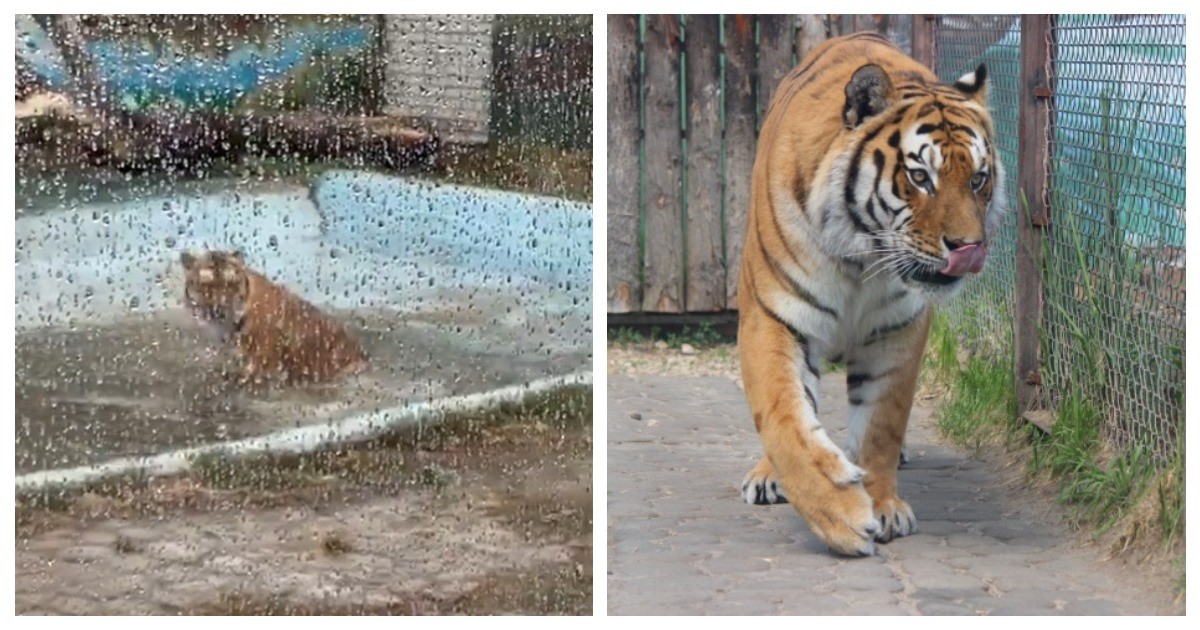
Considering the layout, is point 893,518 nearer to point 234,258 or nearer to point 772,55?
point 234,258

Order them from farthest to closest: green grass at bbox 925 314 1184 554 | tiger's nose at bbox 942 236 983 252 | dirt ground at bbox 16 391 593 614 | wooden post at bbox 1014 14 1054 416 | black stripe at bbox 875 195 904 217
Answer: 1. wooden post at bbox 1014 14 1054 416
2. black stripe at bbox 875 195 904 217
3. tiger's nose at bbox 942 236 983 252
4. green grass at bbox 925 314 1184 554
5. dirt ground at bbox 16 391 593 614

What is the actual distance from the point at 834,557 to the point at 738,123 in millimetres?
3862

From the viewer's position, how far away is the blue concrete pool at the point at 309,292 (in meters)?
3.60

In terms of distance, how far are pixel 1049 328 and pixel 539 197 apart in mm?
2515

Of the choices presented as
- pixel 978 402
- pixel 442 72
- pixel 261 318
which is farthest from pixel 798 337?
pixel 261 318

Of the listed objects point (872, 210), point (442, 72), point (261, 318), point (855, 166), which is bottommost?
point (261, 318)

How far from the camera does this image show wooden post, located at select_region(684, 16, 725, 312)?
26.2ft

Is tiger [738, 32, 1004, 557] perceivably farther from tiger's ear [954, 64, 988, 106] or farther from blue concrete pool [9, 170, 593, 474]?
blue concrete pool [9, 170, 593, 474]

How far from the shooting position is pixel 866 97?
15.2 feet

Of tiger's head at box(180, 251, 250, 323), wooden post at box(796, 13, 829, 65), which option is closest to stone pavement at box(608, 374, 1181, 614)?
tiger's head at box(180, 251, 250, 323)

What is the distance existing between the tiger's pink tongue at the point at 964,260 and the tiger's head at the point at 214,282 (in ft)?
6.22

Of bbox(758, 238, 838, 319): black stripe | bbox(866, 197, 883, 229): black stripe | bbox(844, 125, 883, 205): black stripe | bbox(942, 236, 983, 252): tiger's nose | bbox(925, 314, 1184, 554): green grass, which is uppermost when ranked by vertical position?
bbox(844, 125, 883, 205): black stripe

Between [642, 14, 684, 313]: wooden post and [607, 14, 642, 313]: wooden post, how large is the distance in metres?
0.06

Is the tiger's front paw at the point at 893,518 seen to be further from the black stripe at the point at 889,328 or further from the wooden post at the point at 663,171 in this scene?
the wooden post at the point at 663,171
